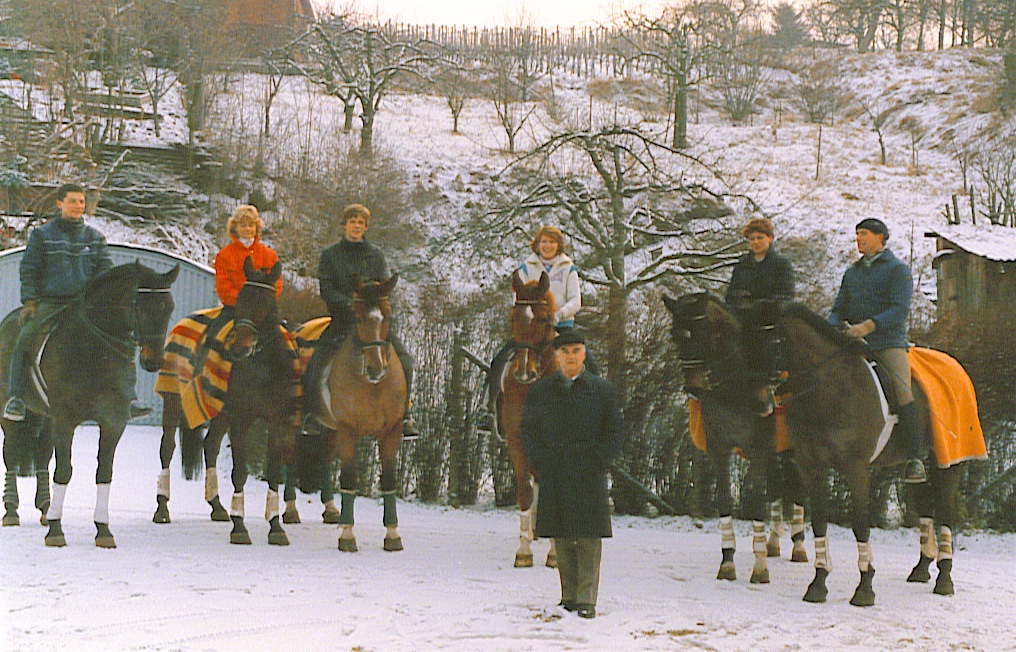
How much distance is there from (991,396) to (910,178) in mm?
20425

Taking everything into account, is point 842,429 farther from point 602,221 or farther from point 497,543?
point 602,221

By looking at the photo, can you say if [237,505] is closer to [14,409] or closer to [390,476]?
[390,476]

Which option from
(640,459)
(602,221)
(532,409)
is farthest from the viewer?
(602,221)

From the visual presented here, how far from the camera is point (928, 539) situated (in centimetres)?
685

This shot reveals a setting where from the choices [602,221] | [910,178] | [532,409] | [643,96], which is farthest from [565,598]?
[643,96]

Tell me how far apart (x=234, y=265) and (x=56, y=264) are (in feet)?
4.27

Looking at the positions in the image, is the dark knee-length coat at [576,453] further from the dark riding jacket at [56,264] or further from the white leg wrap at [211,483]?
the white leg wrap at [211,483]

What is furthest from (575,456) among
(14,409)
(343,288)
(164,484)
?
(164,484)

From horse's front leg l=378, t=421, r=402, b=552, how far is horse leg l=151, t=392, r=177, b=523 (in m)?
2.05

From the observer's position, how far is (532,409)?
18.2 ft

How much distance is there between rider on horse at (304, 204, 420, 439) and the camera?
7.19m

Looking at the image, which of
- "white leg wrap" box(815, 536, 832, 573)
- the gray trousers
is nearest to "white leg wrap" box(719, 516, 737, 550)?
"white leg wrap" box(815, 536, 832, 573)

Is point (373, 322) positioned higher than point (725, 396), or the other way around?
point (373, 322)

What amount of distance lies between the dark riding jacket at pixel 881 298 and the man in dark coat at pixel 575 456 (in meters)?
2.19
